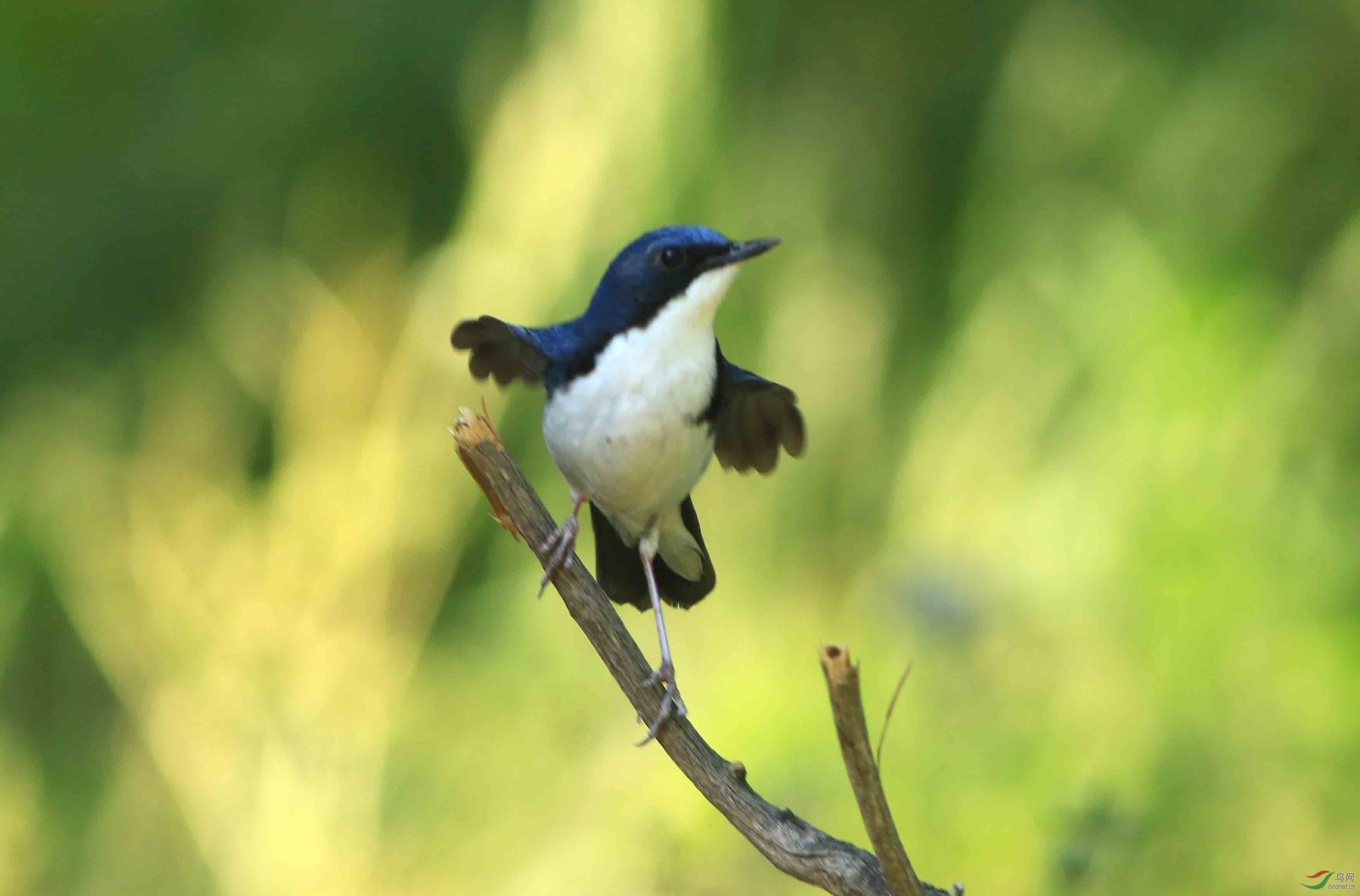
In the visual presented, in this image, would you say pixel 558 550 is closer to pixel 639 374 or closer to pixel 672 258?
pixel 639 374

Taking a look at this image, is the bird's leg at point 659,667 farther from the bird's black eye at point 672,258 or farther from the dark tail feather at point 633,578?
the bird's black eye at point 672,258

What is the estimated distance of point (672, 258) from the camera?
146cm

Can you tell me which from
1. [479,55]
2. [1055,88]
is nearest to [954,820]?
[1055,88]

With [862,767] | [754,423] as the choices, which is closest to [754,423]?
[754,423]

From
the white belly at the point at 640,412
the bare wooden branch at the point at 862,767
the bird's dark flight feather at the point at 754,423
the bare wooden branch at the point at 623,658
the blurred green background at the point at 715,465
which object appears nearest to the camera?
the bare wooden branch at the point at 862,767

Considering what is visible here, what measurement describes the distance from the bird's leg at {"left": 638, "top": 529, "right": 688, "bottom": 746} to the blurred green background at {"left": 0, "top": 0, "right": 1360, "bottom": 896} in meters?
0.55

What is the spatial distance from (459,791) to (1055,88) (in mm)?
2495

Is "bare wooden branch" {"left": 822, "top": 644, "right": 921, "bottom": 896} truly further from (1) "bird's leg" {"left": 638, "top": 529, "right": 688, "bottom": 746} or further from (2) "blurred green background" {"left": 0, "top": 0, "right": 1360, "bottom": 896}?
(2) "blurred green background" {"left": 0, "top": 0, "right": 1360, "bottom": 896}

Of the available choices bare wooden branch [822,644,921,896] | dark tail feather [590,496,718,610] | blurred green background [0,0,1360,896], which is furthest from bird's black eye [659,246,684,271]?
blurred green background [0,0,1360,896]

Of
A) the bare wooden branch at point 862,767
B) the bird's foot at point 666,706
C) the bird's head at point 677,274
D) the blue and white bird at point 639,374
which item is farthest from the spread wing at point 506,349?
the bare wooden branch at point 862,767

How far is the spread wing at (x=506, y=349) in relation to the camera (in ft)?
4.75

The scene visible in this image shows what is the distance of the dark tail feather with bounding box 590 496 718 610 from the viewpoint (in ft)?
5.85

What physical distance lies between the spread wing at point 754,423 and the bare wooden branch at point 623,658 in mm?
302

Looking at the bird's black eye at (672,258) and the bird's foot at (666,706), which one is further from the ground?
the bird's black eye at (672,258)
